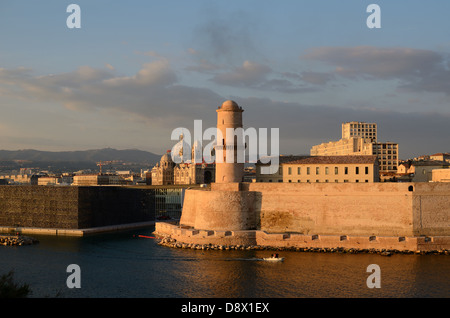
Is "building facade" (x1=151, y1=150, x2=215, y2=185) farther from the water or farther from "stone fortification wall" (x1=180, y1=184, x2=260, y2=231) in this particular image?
the water

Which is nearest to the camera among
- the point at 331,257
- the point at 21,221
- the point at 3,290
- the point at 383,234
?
the point at 3,290

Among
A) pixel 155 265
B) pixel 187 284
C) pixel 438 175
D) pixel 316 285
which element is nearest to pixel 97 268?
pixel 155 265

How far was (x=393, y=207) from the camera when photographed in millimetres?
48375

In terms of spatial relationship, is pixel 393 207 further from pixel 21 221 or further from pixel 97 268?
pixel 21 221

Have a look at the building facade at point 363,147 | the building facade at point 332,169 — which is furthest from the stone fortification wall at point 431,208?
the building facade at point 363,147

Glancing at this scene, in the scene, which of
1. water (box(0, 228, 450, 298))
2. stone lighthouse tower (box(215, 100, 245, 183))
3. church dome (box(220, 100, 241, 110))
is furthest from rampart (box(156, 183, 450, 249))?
church dome (box(220, 100, 241, 110))

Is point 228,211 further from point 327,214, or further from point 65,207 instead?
point 65,207

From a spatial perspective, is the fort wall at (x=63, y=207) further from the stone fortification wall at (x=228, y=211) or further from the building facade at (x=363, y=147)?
the building facade at (x=363, y=147)

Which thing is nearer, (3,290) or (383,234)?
(3,290)

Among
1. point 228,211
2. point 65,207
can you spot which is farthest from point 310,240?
point 65,207

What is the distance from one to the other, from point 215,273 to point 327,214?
1701 centimetres

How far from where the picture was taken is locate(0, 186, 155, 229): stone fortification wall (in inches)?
2498

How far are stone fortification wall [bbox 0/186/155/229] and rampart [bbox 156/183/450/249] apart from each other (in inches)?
587

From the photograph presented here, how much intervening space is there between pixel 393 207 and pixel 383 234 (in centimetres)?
285
